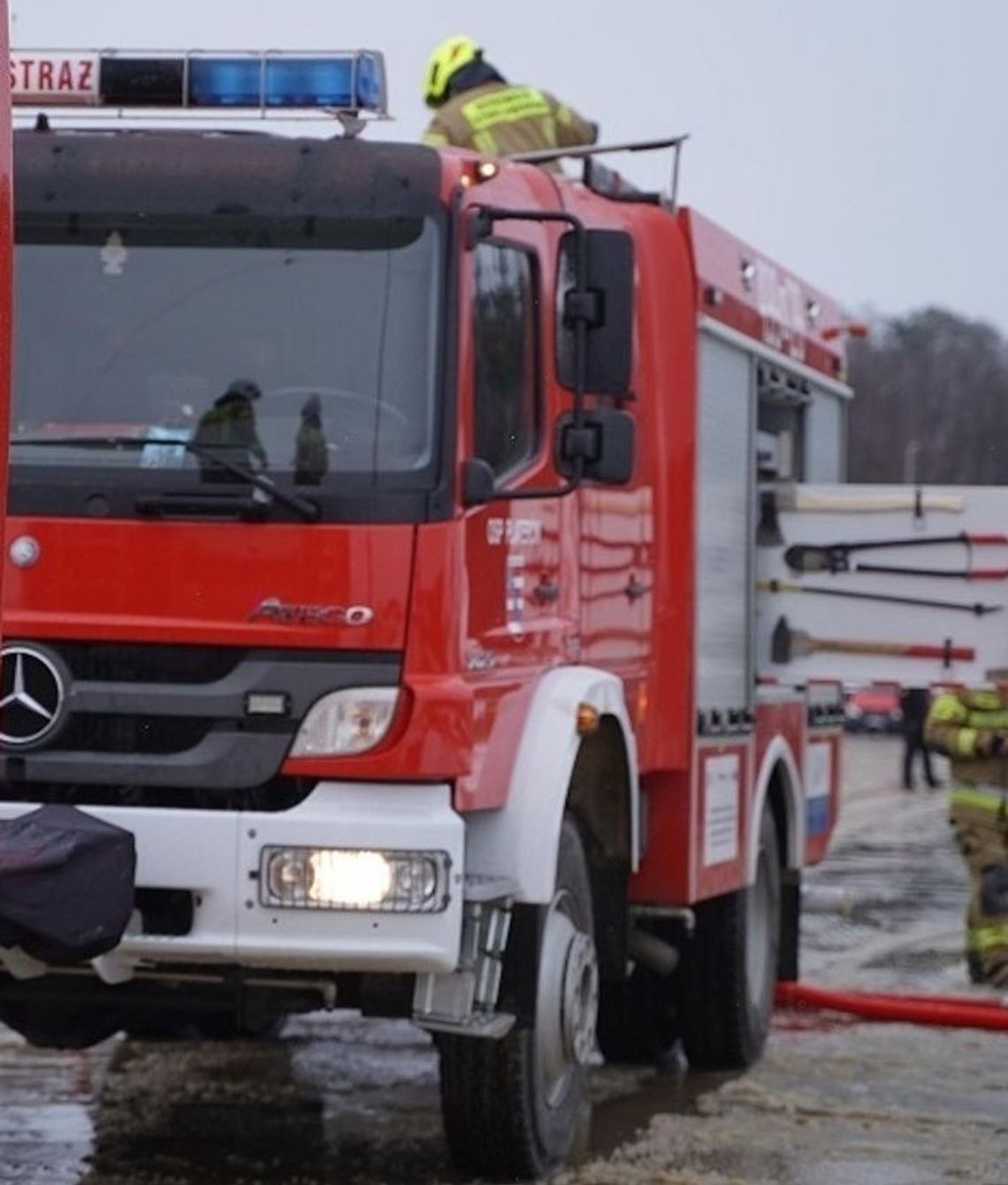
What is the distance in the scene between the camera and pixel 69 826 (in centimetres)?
506

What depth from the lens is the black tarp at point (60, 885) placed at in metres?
4.76

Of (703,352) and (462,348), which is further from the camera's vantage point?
(703,352)

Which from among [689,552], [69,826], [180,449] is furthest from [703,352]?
[69,826]

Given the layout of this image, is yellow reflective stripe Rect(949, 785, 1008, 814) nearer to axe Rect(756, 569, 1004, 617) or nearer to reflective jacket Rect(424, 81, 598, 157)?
axe Rect(756, 569, 1004, 617)

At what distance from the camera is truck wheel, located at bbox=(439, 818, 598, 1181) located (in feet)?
25.2

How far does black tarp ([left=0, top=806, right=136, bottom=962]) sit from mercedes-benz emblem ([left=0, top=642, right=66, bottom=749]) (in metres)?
1.91

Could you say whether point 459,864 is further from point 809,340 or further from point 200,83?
point 809,340

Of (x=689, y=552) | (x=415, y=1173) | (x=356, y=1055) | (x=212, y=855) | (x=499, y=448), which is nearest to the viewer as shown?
(x=212, y=855)

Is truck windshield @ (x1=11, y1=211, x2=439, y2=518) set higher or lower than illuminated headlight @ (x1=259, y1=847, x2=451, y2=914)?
higher

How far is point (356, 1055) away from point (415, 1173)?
205 centimetres

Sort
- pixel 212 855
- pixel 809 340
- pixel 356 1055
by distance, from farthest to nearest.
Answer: pixel 809 340 < pixel 356 1055 < pixel 212 855

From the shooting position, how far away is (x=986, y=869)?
40.2 feet

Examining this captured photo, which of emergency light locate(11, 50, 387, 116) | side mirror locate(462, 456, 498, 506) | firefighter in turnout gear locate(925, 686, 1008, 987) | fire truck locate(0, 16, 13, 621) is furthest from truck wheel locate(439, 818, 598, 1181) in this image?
firefighter in turnout gear locate(925, 686, 1008, 987)

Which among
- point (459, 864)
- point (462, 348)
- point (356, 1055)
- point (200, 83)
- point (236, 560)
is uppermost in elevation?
point (200, 83)
